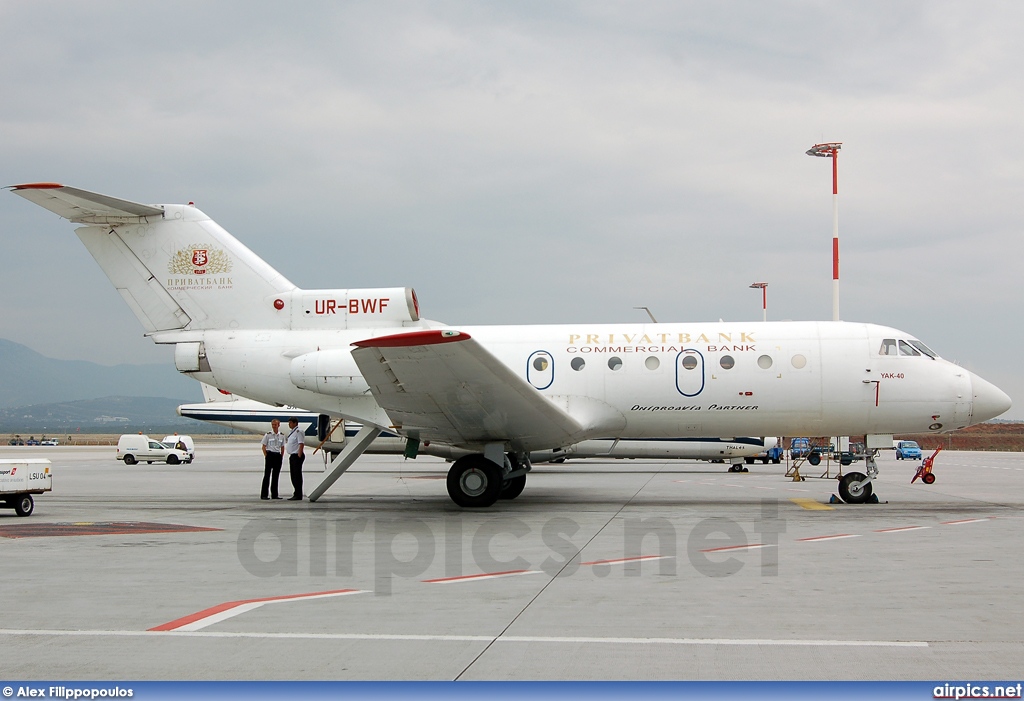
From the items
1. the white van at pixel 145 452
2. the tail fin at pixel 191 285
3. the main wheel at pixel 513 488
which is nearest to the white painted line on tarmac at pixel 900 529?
the main wheel at pixel 513 488

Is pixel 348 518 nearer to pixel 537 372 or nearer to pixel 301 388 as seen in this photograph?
pixel 301 388

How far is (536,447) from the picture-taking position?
1786cm

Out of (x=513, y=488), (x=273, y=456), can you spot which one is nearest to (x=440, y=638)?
(x=513, y=488)

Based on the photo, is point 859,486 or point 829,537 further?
point 859,486

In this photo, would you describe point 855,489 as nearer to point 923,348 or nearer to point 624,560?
point 923,348

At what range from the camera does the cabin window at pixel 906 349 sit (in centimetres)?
1781

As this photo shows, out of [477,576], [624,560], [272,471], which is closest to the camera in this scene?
[477,576]

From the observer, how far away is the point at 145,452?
4638 centimetres

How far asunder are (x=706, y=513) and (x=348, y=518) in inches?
242

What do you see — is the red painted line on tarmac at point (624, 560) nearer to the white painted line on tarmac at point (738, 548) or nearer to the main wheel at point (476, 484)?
the white painted line on tarmac at point (738, 548)

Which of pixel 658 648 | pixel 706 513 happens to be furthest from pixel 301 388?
pixel 658 648

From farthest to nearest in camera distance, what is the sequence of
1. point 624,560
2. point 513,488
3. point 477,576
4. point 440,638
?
point 513,488 < point 624,560 < point 477,576 < point 440,638

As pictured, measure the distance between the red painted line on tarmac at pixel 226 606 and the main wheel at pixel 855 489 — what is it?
12213 millimetres

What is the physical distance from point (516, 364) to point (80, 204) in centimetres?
905
